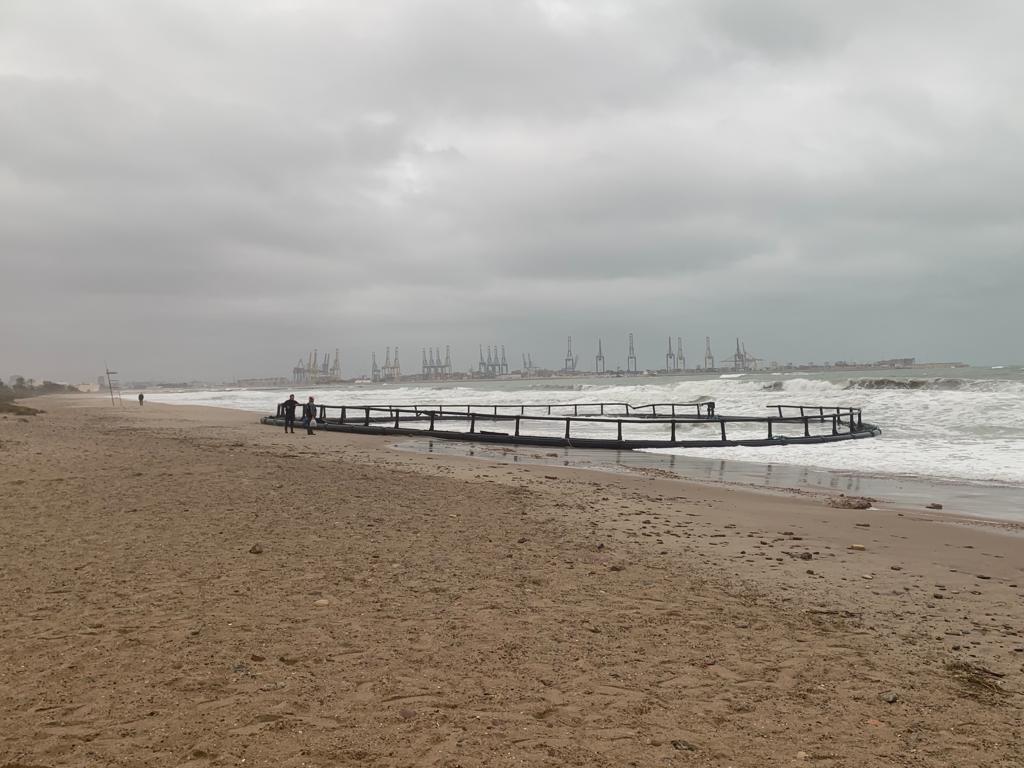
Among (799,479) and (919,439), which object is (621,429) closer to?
(799,479)

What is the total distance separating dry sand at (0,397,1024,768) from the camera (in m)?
3.18

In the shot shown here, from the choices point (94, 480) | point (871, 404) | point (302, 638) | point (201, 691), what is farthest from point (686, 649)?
point (871, 404)

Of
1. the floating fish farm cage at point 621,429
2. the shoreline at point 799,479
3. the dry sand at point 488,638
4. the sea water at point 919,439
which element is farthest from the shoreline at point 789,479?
the dry sand at point 488,638

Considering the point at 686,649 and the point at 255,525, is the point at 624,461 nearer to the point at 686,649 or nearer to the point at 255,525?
the point at 255,525

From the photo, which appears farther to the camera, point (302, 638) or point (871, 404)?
point (871, 404)

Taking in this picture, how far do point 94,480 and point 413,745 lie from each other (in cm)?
906


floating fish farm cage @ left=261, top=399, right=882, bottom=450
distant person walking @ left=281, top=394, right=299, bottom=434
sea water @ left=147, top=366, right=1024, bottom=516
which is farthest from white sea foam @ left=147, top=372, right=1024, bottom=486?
distant person walking @ left=281, top=394, right=299, bottom=434

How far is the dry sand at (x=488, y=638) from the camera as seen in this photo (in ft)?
10.4

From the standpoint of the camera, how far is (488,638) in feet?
14.6

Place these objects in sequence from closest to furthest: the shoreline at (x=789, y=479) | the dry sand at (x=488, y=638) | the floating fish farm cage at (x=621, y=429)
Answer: the dry sand at (x=488, y=638) → the shoreline at (x=789, y=479) → the floating fish farm cage at (x=621, y=429)

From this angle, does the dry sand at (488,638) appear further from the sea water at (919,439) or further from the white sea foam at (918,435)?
the white sea foam at (918,435)

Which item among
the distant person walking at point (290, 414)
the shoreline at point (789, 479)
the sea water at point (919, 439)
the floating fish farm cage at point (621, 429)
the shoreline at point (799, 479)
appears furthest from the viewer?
the distant person walking at point (290, 414)

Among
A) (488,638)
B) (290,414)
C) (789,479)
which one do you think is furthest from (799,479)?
(290,414)

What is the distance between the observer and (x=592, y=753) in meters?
3.11
